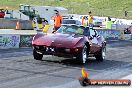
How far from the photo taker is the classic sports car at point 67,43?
567 inches

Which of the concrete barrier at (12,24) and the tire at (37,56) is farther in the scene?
the concrete barrier at (12,24)

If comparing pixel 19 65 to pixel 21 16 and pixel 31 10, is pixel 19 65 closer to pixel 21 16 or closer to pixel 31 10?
pixel 21 16

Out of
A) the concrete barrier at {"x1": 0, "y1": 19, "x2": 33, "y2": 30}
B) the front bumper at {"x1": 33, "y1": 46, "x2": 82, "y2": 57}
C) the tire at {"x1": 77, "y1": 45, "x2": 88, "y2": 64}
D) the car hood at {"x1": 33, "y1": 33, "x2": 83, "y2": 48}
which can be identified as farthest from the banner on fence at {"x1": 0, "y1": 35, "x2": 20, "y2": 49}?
the concrete barrier at {"x1": 0, "y1": 19, "x2": 33, "y2": 30}

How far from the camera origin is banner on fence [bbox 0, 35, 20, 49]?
21.3 m

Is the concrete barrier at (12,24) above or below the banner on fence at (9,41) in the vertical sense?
below

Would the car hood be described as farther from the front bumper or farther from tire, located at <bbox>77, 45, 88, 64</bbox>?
tire, located at <bbox>77, 45, 88, 64</bbox>

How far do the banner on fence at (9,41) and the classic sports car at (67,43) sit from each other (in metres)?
6.02

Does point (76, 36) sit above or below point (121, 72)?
above

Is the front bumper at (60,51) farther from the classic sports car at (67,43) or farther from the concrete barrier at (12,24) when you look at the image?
the concrete barrier at (12,24)

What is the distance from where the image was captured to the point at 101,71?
1359cm

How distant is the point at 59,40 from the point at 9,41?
25.1ft

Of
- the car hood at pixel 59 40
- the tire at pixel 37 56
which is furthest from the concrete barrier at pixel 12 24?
the car hood at pixel 59 40

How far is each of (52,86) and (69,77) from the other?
1.94 meters

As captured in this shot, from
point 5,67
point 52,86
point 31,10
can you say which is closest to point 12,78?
point 52,86
